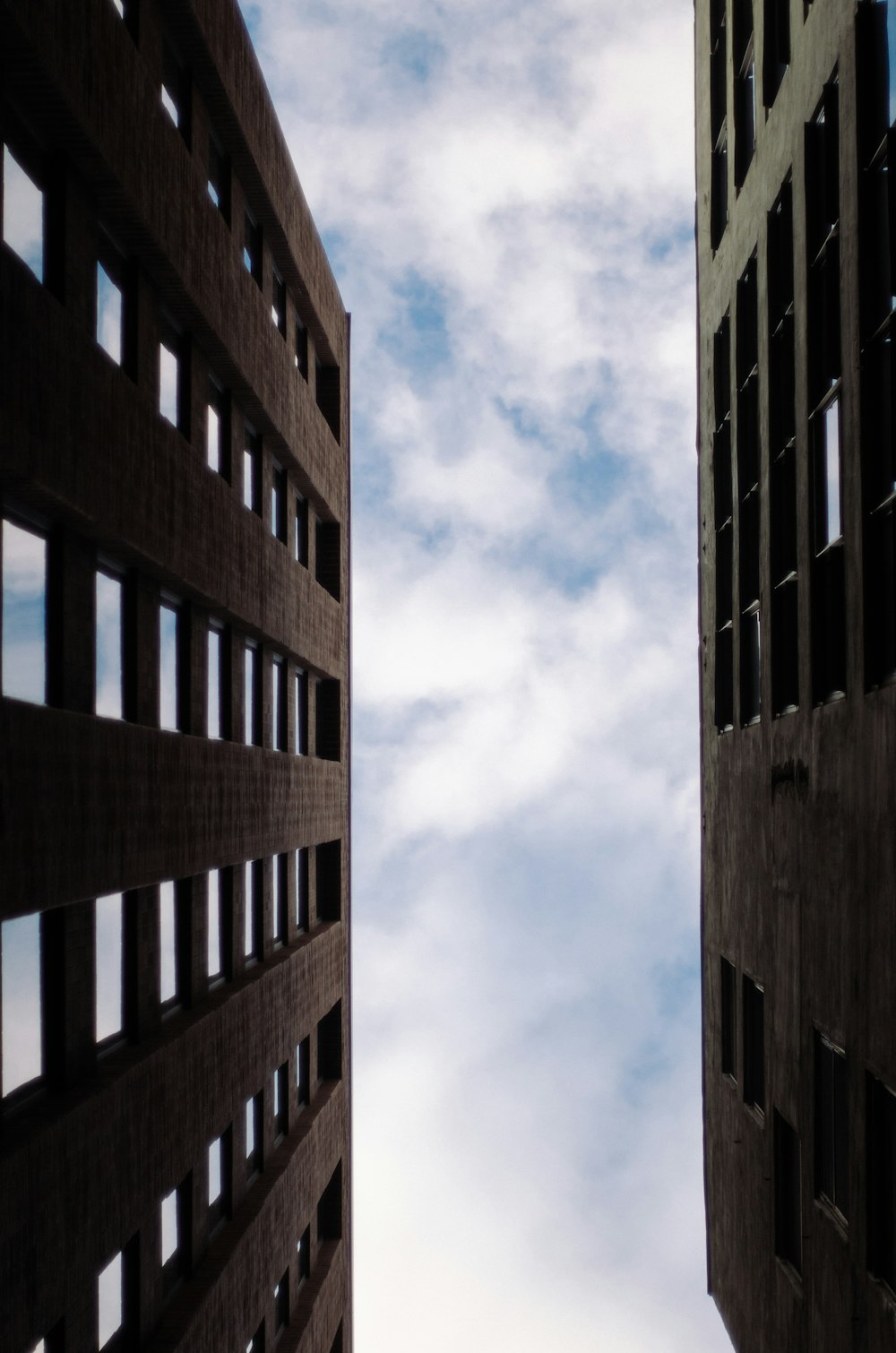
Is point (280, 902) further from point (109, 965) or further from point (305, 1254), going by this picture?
point (109, 965)

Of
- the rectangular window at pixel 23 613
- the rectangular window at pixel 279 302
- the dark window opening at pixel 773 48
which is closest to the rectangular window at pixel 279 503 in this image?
the rectangular window at pixel 279 302

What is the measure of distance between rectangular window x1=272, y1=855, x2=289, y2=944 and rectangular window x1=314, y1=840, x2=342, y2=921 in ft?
15.9

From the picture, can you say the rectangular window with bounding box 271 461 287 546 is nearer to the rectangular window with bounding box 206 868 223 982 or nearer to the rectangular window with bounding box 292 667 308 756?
the rectangular window with bounding box 292 667 308 756

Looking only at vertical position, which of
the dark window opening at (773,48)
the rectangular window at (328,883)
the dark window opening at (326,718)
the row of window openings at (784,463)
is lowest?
the rectangular window at (328,883)

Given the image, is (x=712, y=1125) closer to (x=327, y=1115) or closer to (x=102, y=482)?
(x=327, y=1115)

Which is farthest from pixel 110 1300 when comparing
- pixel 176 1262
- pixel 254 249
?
pixel 254 249

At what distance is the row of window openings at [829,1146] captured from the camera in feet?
49.5

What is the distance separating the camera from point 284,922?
99.1 feet

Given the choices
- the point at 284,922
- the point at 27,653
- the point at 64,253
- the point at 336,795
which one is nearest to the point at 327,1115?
the point at 284,922

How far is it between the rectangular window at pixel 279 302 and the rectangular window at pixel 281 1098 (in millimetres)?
18733

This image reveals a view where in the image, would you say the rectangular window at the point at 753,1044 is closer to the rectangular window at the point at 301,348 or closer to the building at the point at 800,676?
the building at the point at 800,676

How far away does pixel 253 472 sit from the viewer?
27.4 m

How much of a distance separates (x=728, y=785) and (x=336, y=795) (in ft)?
45.0

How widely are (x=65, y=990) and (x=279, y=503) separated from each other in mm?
16992
